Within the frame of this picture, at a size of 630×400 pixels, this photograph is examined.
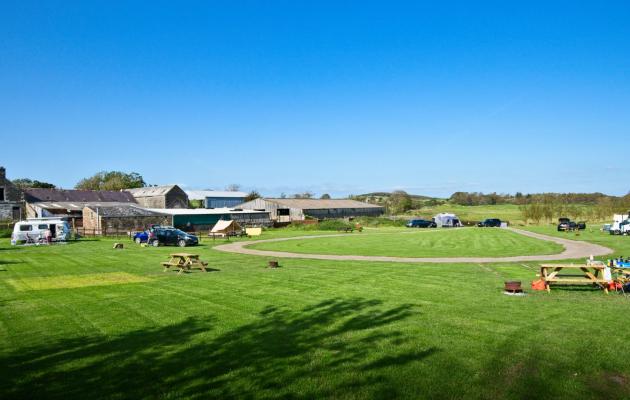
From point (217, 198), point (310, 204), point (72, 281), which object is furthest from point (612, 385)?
point (217, 198)

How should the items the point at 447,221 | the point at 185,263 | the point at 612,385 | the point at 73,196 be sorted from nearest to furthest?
1. the point at 612,385
2. the point at 185,263
3. the point at 447,221
4. the point at 73,196

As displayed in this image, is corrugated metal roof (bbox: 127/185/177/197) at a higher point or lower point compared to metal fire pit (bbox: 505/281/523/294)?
higher

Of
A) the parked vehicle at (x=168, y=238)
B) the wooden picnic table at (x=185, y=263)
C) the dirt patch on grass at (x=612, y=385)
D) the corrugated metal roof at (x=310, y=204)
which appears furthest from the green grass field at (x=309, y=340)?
the corrugated metal roof at (x=310, y=204)

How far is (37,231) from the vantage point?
136 feet

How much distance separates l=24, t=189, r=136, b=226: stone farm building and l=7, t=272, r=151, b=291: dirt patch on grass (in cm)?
4521

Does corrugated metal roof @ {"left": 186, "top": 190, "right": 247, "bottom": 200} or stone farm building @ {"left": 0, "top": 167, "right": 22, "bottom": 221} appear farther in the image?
corrugated metal roof @ {"left": 186, "top": 190, "right": 247, "bottom": 200}

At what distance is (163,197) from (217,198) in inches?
952

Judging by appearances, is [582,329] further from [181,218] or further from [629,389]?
[181,218]

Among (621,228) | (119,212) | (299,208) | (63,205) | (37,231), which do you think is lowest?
(621,228)

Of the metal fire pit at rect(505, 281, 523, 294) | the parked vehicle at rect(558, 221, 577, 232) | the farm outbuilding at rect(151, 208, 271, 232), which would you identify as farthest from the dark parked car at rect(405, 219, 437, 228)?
the metal fire pit at rect(505, 281, 523, 294)

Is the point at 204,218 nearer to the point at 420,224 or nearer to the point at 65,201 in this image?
the point at 65,201

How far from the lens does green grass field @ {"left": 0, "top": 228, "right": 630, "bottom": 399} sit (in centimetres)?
738

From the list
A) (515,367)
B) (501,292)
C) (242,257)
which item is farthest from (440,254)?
(515,367)

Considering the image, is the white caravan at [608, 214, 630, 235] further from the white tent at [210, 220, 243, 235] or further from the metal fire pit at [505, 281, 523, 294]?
the metal fire pit at [505, 281, 523, 294]
